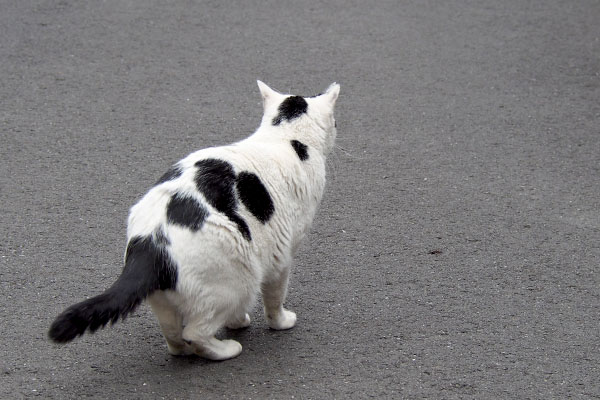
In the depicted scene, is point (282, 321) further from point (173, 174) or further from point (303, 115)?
point (303, 115)

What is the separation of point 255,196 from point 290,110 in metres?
0.66

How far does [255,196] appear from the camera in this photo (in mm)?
3814

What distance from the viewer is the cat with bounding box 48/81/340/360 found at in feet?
11.5

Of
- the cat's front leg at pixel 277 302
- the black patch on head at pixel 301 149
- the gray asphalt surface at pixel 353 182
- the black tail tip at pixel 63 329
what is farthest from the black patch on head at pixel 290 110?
the black tail tip at pixel 63 329

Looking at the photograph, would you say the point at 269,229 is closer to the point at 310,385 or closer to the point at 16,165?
the point at 310,385

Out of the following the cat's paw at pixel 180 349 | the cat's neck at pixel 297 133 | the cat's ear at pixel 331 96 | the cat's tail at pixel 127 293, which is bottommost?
the cat's paw at pixel 180 349

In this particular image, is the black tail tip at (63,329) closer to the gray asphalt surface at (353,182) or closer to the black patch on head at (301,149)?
the gray asphalt surface at (353,182)

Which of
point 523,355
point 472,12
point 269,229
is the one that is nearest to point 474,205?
point 523,355

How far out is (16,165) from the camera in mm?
5684

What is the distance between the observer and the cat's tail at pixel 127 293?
10.9 feet

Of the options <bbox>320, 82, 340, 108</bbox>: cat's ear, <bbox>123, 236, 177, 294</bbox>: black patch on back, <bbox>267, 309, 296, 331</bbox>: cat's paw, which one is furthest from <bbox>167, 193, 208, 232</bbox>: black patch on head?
<bbox>320, 82, 340, 108</bbox>: cat's ear

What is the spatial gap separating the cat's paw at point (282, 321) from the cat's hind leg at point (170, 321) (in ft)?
1.57

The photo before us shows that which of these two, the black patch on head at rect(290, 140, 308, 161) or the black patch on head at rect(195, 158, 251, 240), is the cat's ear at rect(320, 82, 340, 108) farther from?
the black patch on head at rect(195, 158, 251, 240)

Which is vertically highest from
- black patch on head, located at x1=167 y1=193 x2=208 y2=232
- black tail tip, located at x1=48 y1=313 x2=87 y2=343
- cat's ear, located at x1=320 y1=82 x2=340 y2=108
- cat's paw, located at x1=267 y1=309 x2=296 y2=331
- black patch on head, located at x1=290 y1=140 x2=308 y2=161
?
cat's ear, located at x1=320 y1=82 x2=340 y2=108
